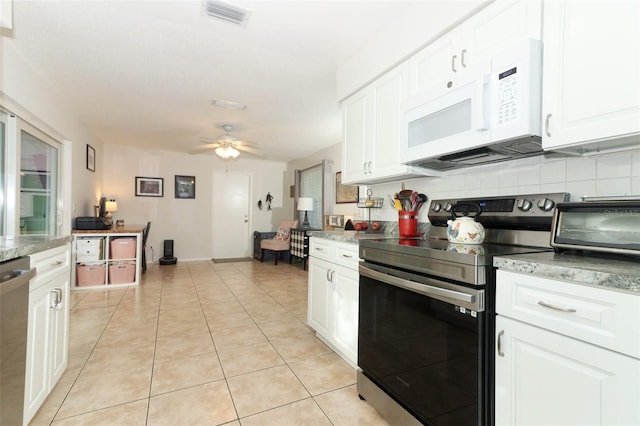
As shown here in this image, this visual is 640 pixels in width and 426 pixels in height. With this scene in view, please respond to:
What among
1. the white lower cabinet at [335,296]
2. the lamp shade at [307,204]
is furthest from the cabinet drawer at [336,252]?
the lamp shade at [307,204]

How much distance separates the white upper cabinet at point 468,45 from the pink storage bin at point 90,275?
181 inches

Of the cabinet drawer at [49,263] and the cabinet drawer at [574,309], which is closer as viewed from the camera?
the cabinet drawer at [574,309]

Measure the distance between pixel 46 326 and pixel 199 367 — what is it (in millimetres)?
899

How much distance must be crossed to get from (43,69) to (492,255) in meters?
3.98

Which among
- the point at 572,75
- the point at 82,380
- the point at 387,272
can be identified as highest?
the point at 572,75

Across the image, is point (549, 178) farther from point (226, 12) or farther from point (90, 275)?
point (90, 275)

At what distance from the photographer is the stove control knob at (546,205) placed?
4.57 ft

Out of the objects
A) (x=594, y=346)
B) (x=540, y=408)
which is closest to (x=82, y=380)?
(x=540, y=408)

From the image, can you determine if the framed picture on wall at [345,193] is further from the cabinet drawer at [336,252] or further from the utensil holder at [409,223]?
the utensil holder at [409,223]

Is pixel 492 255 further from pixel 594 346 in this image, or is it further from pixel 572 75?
pixel 572 75

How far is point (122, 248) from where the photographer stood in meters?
4.31

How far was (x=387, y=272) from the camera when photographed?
5.09ft

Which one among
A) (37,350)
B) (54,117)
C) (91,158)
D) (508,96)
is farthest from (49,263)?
(91,158)

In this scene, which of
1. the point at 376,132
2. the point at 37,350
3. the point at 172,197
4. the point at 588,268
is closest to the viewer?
the point at 588,268
